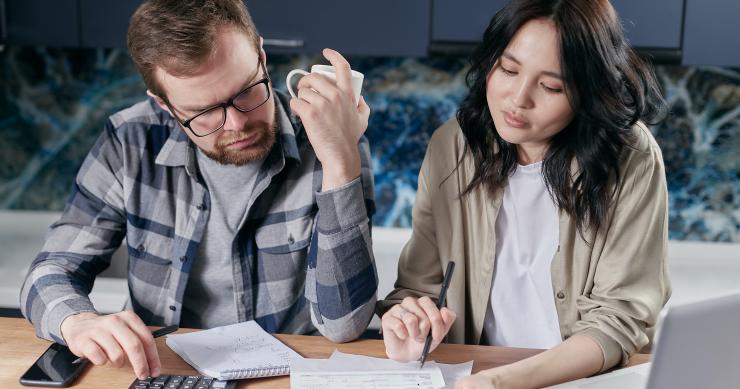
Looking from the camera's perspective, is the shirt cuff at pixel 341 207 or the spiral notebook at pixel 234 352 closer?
the spiral notebook at pixel 234 352

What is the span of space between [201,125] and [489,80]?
22.3 inches

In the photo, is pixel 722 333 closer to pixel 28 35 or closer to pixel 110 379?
pixel 110 379

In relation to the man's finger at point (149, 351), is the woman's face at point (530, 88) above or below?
above

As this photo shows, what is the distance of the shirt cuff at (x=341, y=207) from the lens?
138 cm

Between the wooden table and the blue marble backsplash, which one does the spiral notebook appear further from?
the blue marble backsplash

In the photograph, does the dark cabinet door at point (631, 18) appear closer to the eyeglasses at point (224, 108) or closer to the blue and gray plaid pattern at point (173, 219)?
the blue and gray plaid pattern at point (173, 219)

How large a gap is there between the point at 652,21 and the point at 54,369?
1.80 meters

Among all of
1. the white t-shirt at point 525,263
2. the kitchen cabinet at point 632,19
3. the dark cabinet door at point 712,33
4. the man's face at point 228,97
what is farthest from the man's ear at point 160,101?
the dark cabinet door at point 712,33

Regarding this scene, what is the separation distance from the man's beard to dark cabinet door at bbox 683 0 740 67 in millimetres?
1318

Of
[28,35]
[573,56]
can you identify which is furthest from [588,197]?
[28,35]

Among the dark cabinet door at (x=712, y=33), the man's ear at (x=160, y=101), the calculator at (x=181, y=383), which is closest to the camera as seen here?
the calculator at (x=181, y=383)

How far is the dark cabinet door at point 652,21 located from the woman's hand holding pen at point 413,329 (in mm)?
1269

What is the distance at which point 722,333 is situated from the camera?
84cm

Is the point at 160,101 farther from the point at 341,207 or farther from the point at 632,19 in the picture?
the point at 632,19
